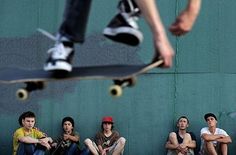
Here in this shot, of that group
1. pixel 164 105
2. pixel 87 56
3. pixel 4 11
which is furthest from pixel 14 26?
pixel 164 105

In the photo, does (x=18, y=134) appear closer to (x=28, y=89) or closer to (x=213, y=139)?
(x=213, y=139)

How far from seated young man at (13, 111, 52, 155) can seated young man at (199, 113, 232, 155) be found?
2.22 m

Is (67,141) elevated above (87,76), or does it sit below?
below

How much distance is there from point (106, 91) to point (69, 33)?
5.96 metres

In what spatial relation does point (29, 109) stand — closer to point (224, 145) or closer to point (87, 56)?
point (87, 56)

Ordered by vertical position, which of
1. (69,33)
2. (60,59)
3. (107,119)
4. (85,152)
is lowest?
(85,152)

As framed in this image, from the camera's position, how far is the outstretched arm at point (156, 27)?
13.3ft

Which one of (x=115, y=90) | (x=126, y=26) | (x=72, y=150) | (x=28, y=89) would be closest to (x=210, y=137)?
(x=72, y=150)

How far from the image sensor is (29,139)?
8922 mm

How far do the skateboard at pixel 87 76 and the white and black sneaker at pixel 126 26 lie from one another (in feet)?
0.68

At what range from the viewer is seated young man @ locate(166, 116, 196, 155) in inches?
368

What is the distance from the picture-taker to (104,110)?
10.2m

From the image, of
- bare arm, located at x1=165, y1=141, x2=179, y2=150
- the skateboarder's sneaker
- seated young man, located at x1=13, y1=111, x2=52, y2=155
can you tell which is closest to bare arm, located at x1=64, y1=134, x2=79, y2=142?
seated young man, located at x1=13, y1=111, x2=52, y2=155

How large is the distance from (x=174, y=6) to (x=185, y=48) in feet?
2.25
